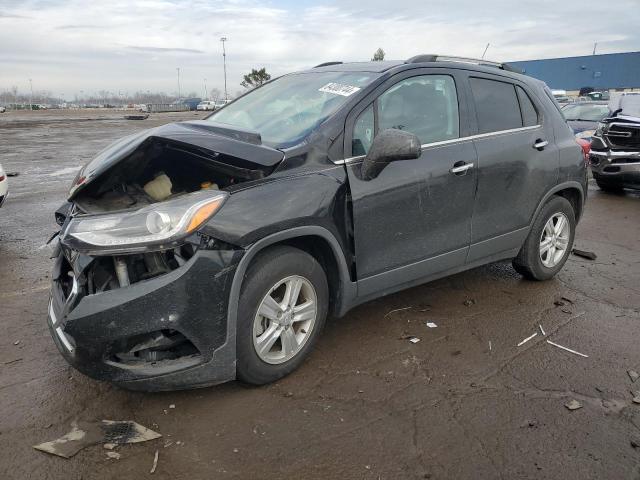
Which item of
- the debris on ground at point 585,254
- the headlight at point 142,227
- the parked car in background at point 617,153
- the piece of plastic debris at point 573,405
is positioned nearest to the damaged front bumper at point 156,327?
the headlight at point 142,227

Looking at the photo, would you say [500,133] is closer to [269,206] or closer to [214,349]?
[269,206]

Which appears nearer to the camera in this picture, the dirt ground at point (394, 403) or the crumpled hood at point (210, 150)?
the dirt ground at point (394, 403)

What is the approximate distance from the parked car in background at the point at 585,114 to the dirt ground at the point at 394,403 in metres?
8.81

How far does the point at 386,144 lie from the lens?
10.2 ft

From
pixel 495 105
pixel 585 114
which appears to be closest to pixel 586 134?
pixel 585 114

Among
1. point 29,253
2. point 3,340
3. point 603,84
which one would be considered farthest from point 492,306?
point 603,84

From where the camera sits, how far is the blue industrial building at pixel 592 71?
51594mm

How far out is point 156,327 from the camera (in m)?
2.60

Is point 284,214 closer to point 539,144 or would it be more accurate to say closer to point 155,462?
point 155,462

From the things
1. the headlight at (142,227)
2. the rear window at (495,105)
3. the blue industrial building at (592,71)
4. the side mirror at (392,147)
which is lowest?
the headlight at (142,227)

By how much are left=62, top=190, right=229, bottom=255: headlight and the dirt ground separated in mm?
951

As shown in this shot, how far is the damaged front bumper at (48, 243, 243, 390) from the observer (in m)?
2.56

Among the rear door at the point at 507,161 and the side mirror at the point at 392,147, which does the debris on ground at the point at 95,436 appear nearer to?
the side mirror at the point at 392,147

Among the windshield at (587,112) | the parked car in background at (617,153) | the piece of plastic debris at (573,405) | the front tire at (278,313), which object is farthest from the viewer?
the windshield at (587,112)
